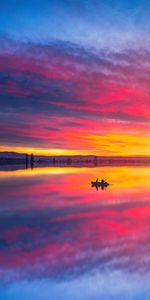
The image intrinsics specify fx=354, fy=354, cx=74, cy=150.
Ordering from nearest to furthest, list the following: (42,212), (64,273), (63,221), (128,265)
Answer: (64,273)
(128,265)
(63,221)
(42,212)

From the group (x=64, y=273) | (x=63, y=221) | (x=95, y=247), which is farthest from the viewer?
(x=63, y=221)

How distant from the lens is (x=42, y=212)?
21.8m

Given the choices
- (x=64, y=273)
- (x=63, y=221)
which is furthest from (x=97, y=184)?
(x=64, y=273)

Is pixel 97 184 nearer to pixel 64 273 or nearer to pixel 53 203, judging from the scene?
pixel 53 203

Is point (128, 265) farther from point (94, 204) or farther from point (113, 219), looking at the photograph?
point (94, 204)

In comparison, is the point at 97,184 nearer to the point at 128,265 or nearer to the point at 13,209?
the point at 13,209

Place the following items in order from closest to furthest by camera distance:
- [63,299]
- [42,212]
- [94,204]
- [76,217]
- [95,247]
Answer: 1. [63,299]
2. [95,247]
3. [76,217]
4. [42,212]
5. [94,204]

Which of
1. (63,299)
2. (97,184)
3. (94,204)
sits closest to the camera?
→ (63,299)

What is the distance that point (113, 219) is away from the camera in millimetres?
19250

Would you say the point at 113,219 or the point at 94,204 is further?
the point at 94,204

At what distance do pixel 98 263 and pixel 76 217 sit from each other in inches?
351

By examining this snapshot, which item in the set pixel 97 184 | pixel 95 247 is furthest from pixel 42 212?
pixel 97 184

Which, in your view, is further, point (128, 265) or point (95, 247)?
point (95, 247)

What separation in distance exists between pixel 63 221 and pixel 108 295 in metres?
9.82
